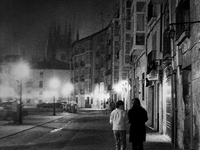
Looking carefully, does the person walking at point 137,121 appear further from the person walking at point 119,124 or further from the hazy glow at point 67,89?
the hazy glow at point 67,89

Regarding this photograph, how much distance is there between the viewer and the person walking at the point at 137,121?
9500 millimetres

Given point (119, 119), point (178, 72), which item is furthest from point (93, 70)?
point (119, 119)

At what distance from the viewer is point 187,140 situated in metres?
10.8

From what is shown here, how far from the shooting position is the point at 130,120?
31.6 ft

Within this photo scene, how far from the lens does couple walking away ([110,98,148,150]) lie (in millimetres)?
9307

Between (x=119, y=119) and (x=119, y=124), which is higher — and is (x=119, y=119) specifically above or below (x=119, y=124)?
above

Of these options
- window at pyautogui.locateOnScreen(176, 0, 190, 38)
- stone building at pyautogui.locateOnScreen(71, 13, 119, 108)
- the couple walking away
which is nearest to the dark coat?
the couple walking away

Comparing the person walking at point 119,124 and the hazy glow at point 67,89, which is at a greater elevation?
the hazy glow at point 67,89

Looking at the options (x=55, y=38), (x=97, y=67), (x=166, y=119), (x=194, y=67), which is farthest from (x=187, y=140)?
(x=55, y=38)

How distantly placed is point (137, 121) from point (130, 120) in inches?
8.4

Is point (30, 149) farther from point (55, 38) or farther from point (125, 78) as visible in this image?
point (55, 38)

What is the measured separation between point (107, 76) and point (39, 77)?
36.0 meters

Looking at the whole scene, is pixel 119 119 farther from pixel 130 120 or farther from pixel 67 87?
pixel 67 87

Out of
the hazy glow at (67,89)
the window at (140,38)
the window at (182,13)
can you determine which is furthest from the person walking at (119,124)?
the hazy glow at (67,89)
